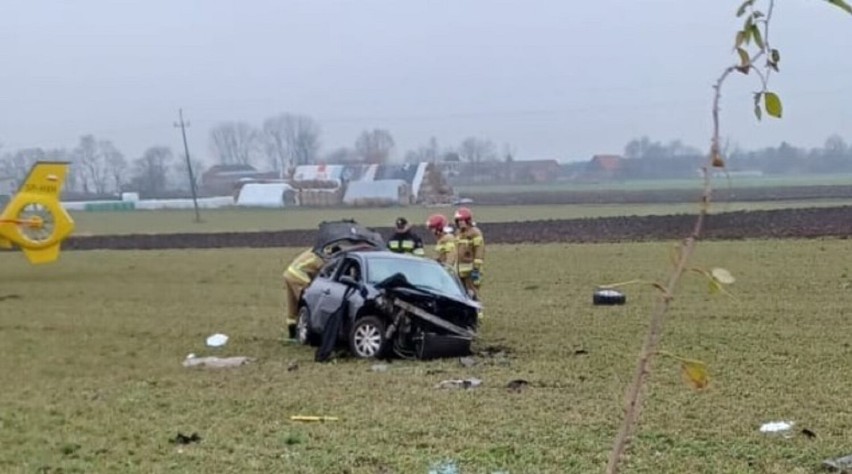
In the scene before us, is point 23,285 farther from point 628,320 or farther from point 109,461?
point 109,461

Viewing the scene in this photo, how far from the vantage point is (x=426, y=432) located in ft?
27.3

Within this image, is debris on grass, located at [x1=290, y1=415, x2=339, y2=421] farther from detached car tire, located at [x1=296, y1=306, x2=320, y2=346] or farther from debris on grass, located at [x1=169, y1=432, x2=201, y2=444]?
detached car tire, located at [x1=296, y1=306, x2=320, y2=346]

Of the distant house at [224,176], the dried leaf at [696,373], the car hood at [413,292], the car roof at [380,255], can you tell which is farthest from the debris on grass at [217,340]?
the distant house at [224,176]

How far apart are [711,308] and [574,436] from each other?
349 inches

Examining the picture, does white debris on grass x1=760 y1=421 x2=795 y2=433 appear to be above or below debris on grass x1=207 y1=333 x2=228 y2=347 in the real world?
above

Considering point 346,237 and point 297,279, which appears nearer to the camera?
point 297,279

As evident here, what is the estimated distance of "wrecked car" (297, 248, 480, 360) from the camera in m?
12.5

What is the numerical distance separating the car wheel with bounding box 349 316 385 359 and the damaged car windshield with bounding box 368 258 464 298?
68 cm

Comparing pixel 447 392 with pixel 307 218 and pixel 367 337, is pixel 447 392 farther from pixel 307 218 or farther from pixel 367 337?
pixel 307 218

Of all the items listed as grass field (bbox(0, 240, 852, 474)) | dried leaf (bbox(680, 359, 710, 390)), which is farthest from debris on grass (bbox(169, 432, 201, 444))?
dried leaf (bbox(680, 359, 710, 390))

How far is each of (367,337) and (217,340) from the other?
3.03 metres

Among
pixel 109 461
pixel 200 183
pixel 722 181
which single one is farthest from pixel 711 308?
pixel 200 183

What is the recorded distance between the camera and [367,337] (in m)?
12.6

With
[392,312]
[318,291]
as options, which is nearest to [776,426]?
[392,312]
